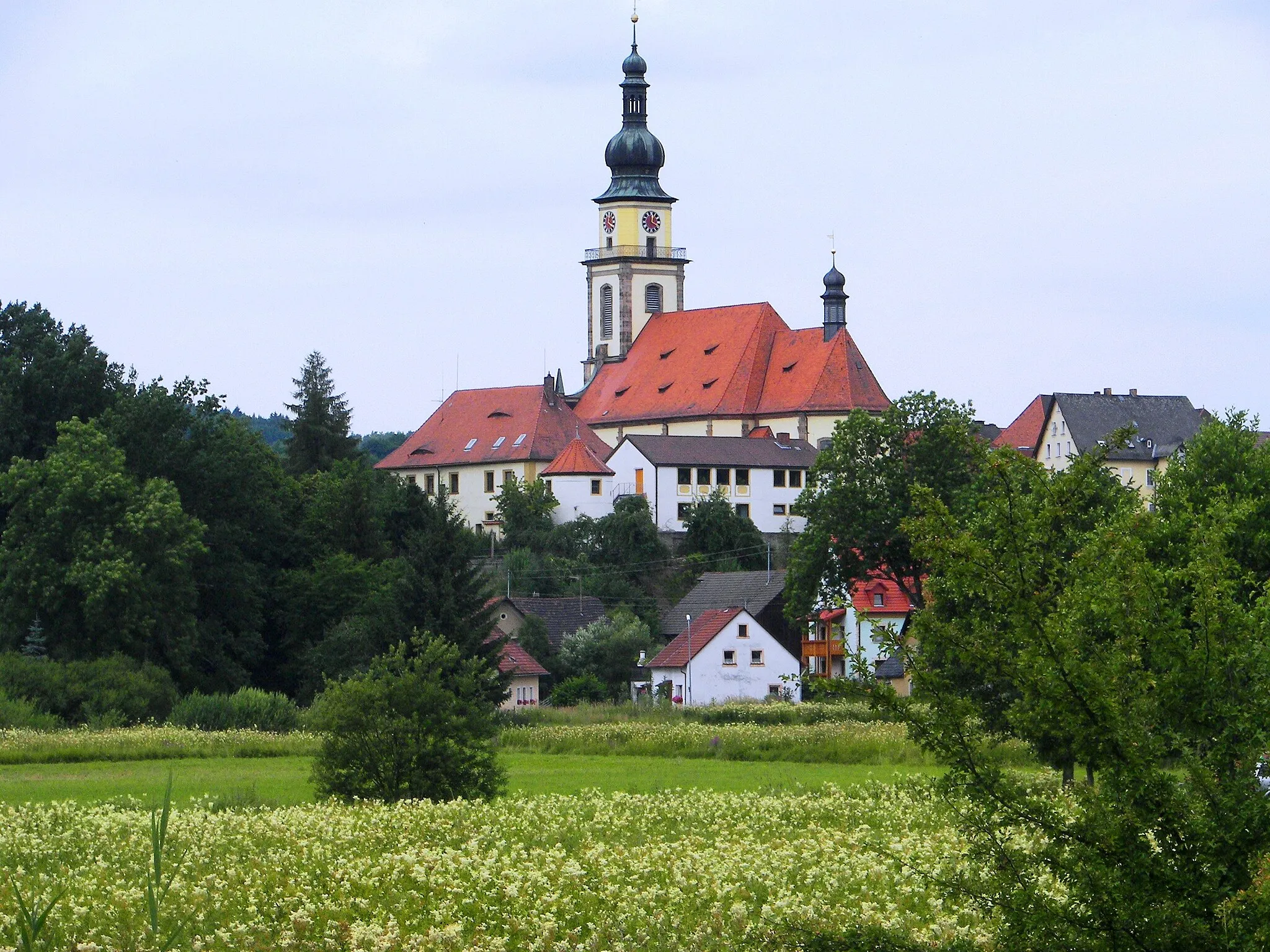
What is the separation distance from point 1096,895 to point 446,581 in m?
43.5

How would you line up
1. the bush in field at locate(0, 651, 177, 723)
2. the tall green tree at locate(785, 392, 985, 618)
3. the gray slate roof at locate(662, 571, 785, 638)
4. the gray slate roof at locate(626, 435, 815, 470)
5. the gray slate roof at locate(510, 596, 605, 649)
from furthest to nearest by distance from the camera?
the gray slate roof at locate(626, 435, 815, 470) → the gray slate roof at locate(662, 571, 785, 638) → the gray slate roof at locate(510, 596, 605, 649) → the tall green tree at locate(785, 392, 985, 618) → the bush in field at locate(0, 651, 177, 723)

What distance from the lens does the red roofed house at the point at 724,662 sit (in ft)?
220

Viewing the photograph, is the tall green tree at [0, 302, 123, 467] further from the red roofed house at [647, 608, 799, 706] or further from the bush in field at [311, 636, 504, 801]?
the bush in field at [311, 636, 504, 801]

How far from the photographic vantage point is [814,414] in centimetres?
10206

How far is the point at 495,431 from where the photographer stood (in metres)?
107

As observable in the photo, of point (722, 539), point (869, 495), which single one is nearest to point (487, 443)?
point (722, 539)

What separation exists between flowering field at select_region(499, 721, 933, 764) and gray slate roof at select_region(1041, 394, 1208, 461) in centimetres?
5538

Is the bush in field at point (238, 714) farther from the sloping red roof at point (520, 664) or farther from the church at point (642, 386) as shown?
the church at point (642, 386)

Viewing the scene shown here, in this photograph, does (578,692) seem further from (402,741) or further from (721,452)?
(402,741)

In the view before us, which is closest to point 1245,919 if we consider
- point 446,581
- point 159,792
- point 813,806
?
point 813,806

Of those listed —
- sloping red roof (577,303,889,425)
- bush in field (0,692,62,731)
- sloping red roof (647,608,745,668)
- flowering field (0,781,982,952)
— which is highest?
sloping red roof (577,303,889,425)

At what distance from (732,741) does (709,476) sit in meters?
54.1

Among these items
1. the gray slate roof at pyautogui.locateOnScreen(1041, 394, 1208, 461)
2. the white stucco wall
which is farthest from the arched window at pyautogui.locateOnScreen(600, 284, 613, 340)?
the gray slate roof at pyautogui.locateOnScreen(1041, 394, 1208, 461)

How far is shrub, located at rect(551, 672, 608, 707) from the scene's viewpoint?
62062 millimetres
